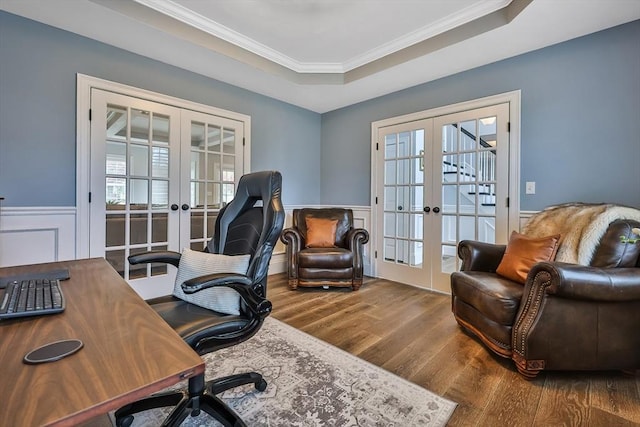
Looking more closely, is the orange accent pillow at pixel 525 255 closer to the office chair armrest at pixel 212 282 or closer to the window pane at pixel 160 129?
the office chair armrest at pixel 212 282

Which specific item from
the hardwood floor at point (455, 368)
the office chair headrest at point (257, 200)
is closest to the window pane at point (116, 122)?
the office chair headrest at point (257, 200)

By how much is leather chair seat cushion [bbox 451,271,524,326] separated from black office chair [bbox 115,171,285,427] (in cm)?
141

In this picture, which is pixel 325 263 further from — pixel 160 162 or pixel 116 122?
pixel 116 122

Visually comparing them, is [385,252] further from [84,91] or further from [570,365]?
[84,91]

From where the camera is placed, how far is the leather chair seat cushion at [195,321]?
46.8 inches

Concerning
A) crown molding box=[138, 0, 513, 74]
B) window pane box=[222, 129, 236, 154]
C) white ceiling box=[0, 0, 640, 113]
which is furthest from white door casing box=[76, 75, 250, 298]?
crown molding box=[138, 0, 513, 74]

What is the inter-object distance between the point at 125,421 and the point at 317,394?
864 millimetres

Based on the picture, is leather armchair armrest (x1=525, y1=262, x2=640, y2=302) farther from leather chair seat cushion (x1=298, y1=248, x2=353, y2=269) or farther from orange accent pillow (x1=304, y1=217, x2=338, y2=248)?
orange accent pillow (x1=304, y1=217, x2=338, y2=248)

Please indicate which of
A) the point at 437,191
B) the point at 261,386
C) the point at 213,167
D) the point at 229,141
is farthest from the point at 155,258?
the point at 437,191

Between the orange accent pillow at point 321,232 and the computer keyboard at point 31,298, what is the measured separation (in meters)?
2.70

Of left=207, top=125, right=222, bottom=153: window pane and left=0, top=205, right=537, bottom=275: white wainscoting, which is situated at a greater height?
left=207, top=125, right=222, bottom=153: window pane

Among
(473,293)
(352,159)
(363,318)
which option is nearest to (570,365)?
(473,293)

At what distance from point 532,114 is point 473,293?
185cm

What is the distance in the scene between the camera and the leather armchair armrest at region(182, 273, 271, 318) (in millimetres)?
1146
